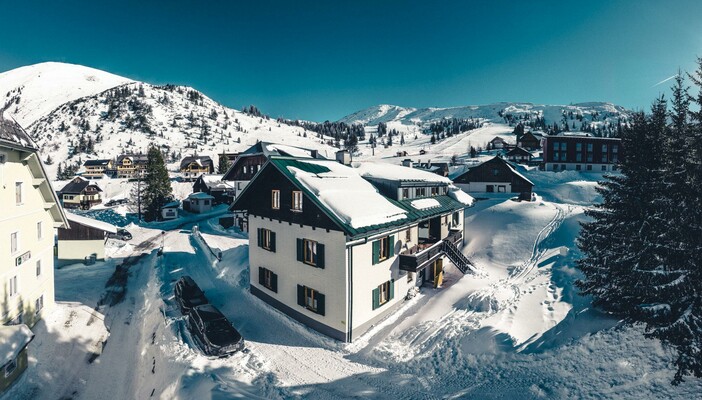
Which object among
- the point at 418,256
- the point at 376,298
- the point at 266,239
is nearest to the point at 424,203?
the point at 418,256

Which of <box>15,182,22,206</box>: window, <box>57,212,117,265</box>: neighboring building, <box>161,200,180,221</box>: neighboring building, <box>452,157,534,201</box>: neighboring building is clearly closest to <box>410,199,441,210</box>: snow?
<box>15,182,22,206</box>: window

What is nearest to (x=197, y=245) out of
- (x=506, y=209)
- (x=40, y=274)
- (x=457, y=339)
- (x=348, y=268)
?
(x=40, y=274)

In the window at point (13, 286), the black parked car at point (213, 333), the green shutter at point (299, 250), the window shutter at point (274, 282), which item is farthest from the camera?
the window shutter at point (274, 282)

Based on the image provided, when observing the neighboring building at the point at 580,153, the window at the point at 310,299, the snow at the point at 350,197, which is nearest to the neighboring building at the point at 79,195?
the snow at the point at 350,197

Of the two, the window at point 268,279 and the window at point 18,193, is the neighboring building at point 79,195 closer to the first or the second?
the window at point 18,193

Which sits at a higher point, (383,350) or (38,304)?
(38,304)

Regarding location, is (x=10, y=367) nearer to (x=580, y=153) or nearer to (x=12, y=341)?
(x=12, y=341)

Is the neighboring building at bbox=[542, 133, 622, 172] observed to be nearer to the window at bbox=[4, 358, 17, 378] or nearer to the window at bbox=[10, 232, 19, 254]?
the window at bbox=[10, 232, 19, 254]
